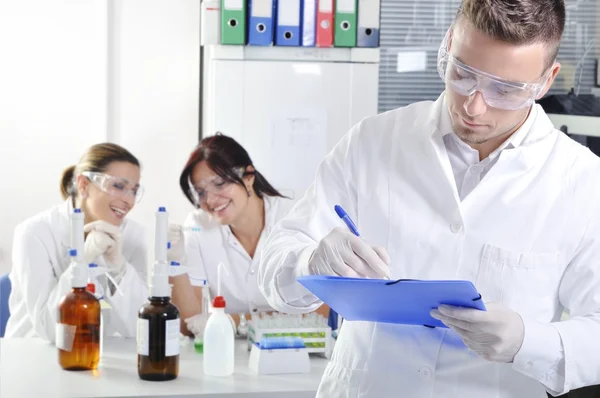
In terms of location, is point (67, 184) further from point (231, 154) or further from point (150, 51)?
point (150, 51)

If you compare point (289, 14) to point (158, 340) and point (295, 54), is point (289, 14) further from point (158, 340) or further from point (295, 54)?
point (158, 340)

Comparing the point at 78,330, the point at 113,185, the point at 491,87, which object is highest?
the point at 491,87

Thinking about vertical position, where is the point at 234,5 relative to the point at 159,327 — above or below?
above

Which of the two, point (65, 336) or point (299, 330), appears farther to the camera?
point (299, 330)

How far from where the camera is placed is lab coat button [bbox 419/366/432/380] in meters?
1.42

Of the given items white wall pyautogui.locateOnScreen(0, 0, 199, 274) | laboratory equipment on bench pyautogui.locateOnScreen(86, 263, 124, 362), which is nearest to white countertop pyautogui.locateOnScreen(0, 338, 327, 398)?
laboratory equipment on bench pyautogui.locateOnScreen(86, 263, 124, 362)

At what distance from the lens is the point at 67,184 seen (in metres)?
3.07

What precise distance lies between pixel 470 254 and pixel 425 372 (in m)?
0.22

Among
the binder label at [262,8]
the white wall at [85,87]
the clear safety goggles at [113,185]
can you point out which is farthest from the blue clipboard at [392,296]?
the white wall at [85,87]

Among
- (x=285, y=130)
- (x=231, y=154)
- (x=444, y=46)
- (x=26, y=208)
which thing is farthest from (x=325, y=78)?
(x=444, y=46)

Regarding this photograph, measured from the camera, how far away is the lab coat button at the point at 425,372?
1422 millimetres

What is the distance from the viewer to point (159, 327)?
2.06m

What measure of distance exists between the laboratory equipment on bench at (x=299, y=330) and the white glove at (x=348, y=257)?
94cm

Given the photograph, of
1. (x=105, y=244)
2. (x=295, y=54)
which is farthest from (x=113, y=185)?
(x=295, y=54)
